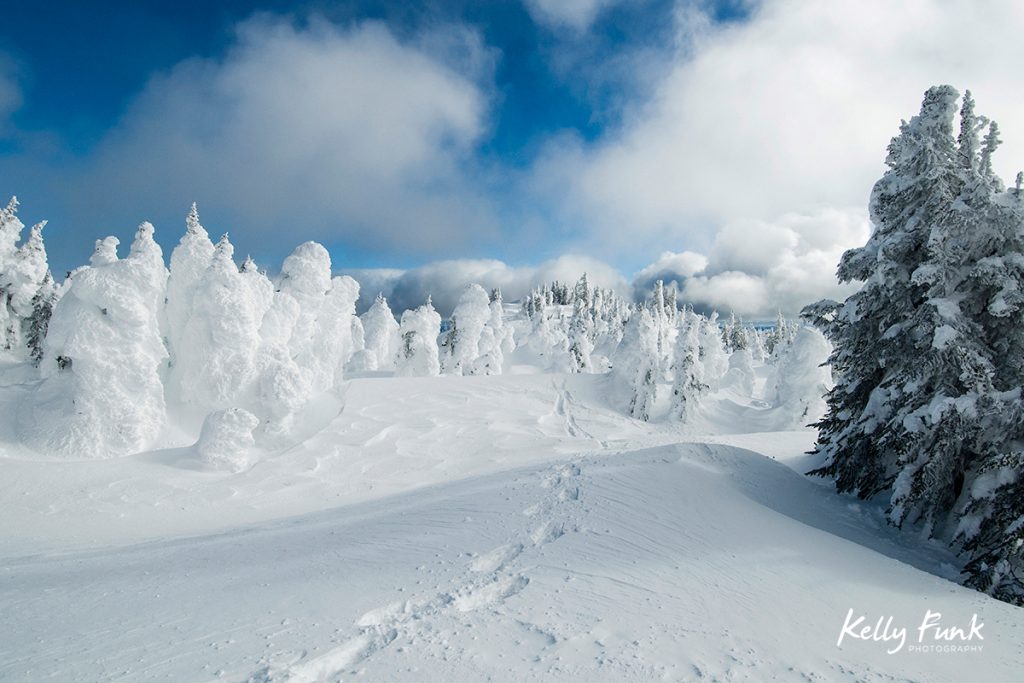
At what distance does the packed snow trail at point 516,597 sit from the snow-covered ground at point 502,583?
0.11 feet

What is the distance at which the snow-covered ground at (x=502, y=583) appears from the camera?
5.16 m

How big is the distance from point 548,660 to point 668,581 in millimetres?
2673

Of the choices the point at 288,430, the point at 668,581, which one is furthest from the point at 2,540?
the point at 668,581

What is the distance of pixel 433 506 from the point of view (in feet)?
33.9

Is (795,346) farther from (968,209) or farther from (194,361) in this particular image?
(194,361)

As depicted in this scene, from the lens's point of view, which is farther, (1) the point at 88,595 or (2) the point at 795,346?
(2) the point at 795,346

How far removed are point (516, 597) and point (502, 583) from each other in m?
0.46

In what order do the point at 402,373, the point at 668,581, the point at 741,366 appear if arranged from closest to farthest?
the point at 668,581 < the point at 402,373 < the point at 741,366

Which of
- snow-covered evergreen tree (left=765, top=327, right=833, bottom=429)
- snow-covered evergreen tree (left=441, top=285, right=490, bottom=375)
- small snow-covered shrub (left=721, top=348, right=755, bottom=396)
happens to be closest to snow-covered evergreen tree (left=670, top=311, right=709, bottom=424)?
snow-covered evergreen tree (left=765, top=327, right=833, bottom=429)

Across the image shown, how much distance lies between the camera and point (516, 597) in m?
6.44

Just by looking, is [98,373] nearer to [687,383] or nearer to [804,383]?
[687,383]

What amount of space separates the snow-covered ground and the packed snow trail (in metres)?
0.03

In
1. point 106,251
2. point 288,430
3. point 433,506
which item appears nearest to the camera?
point 433,506

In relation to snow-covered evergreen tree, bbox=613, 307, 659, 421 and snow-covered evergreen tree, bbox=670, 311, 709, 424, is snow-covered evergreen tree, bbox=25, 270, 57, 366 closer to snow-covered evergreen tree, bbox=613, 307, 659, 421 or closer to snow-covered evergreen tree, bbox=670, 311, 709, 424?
snow-covered evergreen tree, bbox=613, 307, 659, 421
